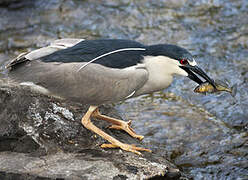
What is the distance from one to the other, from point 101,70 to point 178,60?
2.52 feet

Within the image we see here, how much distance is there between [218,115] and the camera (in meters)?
5.77

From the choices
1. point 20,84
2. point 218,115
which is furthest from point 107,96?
point 218,115

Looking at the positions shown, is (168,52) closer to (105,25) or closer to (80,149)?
(80,149)

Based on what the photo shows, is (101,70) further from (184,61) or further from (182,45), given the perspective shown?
(182,45)

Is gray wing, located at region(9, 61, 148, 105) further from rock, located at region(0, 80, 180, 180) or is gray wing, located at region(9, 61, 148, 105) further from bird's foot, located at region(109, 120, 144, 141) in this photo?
bird's foot, located at region(109, 120, 144, 141)

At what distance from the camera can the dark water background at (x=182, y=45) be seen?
5.08 metres

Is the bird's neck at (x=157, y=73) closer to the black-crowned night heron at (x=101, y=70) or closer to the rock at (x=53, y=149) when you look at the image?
the black-crowned night heron at (x=101, y=70)

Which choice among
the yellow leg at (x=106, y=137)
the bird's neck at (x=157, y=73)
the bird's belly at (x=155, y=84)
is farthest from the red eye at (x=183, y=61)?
the yellow leg at (x=106, y=137)

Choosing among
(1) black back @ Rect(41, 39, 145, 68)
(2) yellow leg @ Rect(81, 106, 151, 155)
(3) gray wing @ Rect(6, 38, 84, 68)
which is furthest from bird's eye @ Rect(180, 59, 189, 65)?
(3) gray wing @ Rect(6, 38, 84, 68)

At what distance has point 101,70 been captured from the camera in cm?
440

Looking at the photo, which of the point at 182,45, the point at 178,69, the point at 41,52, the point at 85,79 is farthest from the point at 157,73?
the point at 182,45

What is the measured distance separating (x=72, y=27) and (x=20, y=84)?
144 inches

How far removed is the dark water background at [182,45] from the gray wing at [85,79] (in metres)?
1.05

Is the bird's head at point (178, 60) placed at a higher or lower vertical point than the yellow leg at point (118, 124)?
higher
